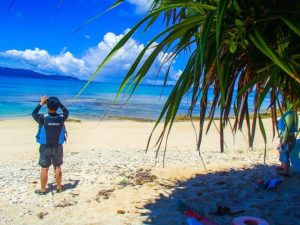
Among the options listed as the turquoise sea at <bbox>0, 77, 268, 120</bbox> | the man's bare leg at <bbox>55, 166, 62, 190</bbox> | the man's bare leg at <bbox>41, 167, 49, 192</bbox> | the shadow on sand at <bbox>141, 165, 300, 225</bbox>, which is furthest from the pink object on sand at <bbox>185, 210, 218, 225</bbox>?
the man's bare leg at <bbox>41, 167, 49, 192</bbox>

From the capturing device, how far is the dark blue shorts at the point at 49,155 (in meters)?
5.54

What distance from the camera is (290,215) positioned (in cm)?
446

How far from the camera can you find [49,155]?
556 cm

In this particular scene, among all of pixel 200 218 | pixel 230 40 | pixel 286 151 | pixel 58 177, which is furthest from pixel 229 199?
pixel 230 40

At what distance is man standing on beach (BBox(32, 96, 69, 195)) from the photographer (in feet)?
17.9

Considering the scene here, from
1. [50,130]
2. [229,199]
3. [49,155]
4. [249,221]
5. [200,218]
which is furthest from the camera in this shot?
[49,155]

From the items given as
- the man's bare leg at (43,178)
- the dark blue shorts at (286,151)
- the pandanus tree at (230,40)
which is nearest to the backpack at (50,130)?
the man's bare leg at (43,178)

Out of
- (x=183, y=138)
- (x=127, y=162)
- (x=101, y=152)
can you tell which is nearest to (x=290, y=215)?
(x=127, y=162)

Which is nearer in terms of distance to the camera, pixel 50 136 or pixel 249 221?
pixel 249 221

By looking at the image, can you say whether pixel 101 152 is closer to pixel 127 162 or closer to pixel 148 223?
pixel 127 162

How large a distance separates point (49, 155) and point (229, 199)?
245cm

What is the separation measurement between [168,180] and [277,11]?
4.76 m

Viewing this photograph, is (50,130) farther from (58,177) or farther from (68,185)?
(68,185)

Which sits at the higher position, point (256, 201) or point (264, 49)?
point (264, 49)
